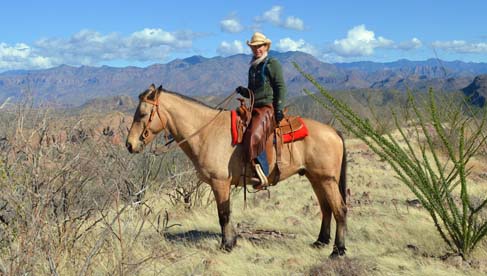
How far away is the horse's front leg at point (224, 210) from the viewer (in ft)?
18.9

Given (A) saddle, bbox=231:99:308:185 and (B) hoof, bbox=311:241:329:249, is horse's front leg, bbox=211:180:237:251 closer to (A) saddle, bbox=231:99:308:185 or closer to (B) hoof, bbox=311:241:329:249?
(A) saddle, bbox=231:99:308:185

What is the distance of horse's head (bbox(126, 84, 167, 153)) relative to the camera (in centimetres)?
569

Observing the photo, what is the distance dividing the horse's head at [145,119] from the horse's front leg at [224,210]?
3.54 feet

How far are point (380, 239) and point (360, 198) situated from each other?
109 inches

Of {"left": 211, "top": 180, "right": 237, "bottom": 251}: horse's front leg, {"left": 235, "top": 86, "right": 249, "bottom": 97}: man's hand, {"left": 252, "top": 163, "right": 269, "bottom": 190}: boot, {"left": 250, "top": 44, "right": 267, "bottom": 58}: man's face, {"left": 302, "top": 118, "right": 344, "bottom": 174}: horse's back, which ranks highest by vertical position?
{"left": 250, "top": 44, "right": 267, "bottom": 58}: man's face

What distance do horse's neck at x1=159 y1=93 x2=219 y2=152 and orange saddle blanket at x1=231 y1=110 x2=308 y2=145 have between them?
1.34 feet

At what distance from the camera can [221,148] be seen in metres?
5.74

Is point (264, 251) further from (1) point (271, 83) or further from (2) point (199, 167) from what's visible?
(1) point (271, 83)

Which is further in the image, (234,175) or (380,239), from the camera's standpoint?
(380,239)

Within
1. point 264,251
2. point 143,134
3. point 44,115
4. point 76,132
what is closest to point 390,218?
point 264,251

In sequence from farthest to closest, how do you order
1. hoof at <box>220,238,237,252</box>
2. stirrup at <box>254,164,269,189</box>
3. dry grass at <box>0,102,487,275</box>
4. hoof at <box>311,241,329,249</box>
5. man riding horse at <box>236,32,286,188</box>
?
hoof at <box>311,241,329,249</box> < hoof at <box>220,238,237,252</box> < stirrup at <box>254,164,269,189</box> < man riding horse at <box>236,32,286,188</box> < dry grass at <box>0,102,487,275</box>

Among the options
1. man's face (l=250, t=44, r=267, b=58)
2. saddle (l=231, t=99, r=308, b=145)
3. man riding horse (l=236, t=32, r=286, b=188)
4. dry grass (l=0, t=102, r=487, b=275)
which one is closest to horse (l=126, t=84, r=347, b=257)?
saddle (l=231, t=99, r=308, b=145)

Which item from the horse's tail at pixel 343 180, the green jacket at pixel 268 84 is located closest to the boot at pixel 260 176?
the green jacket at pixel 268 84

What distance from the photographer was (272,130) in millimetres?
5773
